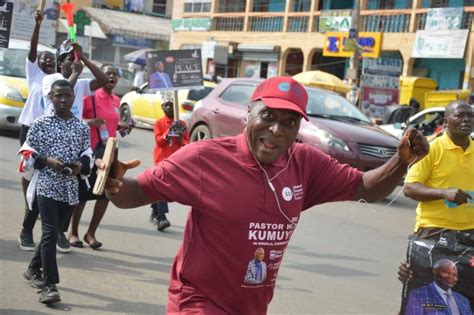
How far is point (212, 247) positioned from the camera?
8.63 ft

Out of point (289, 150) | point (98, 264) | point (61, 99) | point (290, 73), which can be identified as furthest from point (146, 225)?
point (290, 73)

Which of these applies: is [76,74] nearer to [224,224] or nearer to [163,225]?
[163,225]

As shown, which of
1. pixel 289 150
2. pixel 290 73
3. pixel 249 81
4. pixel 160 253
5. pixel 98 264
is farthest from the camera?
pixel 290 73

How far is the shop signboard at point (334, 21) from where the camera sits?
103 feet

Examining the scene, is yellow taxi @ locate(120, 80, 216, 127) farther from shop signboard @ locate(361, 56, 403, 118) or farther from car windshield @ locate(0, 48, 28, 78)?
shop signboard @ locate(361, 56, 403, 118)

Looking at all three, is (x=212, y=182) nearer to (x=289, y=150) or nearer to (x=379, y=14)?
(x=289, y=150)

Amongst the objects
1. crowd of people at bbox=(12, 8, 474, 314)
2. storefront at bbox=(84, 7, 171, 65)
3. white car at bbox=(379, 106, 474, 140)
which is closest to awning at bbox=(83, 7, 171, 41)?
storefront at bbox=(84, 7, 171, 65)

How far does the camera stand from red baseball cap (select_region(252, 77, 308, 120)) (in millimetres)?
2617

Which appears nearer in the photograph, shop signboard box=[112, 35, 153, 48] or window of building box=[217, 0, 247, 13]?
window of building box=[217, 0, 247, 13]

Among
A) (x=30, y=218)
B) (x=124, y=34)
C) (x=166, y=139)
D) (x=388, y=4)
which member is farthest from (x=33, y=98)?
(x=124, y=34)

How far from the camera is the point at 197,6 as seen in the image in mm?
43781

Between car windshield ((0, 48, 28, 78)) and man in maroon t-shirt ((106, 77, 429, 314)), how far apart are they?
11765 mm

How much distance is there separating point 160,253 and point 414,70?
2461cm

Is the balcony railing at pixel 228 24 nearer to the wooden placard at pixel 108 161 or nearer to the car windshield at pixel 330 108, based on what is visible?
the car windshield at pixel 330 108
